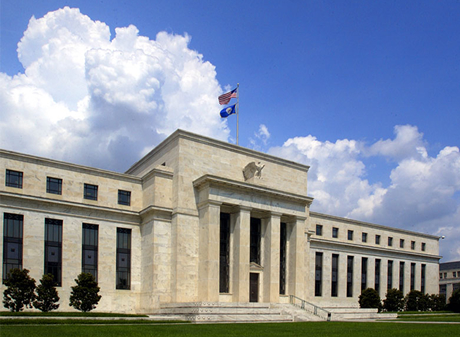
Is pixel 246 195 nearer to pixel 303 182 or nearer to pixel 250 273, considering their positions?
pixel 250 273

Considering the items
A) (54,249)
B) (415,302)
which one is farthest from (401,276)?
(54,249)

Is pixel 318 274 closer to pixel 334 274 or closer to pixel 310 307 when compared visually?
pixel 334 274

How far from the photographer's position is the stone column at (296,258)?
53.4 meters

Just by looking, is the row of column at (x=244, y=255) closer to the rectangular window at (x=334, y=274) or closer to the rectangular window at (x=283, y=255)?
the rectangular window at (x=283, y=255)

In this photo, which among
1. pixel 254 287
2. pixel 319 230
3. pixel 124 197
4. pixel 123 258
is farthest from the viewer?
pixel 319 230

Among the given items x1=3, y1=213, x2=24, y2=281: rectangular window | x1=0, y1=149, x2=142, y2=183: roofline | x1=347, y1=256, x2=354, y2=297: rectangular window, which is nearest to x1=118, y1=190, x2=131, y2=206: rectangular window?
x1=0, y1=149, x2=142, y2=183: roofline

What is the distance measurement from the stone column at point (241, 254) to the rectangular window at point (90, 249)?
1382 centimetres

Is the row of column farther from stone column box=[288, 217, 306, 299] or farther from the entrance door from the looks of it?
the entrance door

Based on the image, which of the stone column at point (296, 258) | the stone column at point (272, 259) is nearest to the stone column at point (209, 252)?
the stone column at point (272, 259)

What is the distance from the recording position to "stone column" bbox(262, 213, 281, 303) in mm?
50250

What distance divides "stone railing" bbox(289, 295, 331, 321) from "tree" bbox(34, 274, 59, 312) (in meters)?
24.5

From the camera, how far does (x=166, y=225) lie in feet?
158

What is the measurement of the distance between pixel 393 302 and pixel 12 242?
165 ft

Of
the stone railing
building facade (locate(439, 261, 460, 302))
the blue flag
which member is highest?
the blue flag
